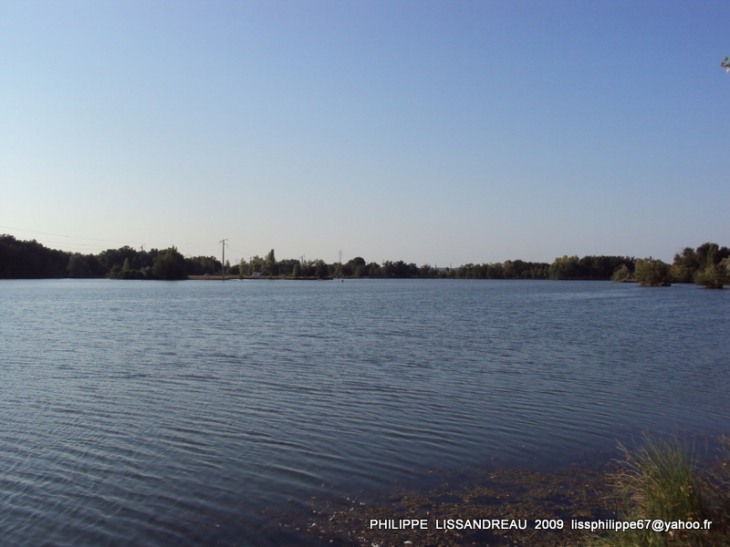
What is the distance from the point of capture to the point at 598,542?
5.88 m

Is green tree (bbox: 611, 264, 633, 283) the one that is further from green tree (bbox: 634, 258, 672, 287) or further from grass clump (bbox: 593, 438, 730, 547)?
grass clump (bbox: 593, 438, 730, 547)

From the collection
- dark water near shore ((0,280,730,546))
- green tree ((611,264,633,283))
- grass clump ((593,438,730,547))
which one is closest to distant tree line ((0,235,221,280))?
green tree ((611,264,633,283))

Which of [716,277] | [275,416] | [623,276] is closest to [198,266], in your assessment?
[623,276]

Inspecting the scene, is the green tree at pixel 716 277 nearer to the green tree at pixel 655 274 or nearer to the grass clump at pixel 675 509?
the green tree at pixel 655 274

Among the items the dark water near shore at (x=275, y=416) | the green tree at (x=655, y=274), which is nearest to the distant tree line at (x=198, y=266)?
the green tree at (x=655, y=274)

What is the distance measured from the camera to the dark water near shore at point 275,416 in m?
8.03

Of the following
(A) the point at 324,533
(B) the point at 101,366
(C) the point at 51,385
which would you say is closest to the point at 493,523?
(A) the point at 324,533

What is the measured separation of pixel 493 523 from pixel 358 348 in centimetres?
1705

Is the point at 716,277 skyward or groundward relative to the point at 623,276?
groundward

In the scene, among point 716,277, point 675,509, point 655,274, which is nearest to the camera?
point 675,509

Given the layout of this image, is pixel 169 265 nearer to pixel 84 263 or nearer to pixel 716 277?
pixel 84 263

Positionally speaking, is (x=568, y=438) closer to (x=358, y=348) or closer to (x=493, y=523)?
(x=493, y=523)

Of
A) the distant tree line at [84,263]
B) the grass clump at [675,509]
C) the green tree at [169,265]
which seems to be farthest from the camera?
the green tree at [169,265]

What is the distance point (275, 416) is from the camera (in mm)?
12789
